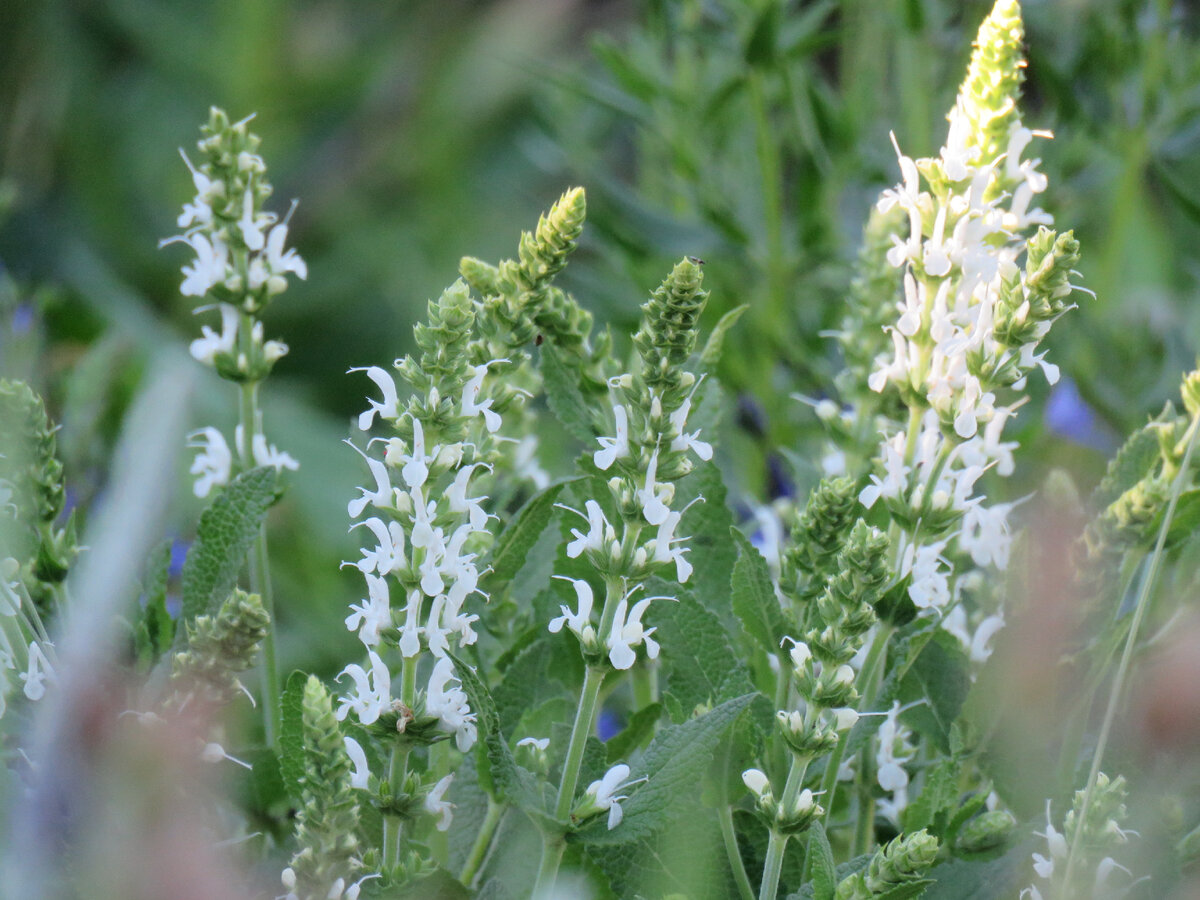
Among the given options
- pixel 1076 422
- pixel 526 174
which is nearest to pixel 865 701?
pixel 1076 422

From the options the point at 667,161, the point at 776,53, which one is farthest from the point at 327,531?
the point at 776,53

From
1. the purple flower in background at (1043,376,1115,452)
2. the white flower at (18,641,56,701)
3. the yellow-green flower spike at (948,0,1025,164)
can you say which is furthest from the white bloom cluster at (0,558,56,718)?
the purple flower in background at (1043,376,1115,452)

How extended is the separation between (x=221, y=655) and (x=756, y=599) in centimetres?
16

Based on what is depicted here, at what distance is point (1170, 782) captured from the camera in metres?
0.41

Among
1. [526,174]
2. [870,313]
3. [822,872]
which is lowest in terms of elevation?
[822,872]

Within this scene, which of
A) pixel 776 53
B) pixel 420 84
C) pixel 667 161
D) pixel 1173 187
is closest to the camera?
pixel 1173 187

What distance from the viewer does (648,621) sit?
16.7 inches

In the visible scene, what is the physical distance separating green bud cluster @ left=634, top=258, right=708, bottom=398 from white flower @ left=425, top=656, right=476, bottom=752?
0.10 metres

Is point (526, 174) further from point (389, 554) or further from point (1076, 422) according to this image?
point (389, 554)

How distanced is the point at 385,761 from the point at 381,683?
6 cm

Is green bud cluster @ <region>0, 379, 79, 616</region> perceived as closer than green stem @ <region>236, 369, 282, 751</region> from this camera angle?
Yes

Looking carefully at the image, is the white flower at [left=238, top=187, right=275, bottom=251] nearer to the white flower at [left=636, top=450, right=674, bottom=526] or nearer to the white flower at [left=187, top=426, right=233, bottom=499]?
the white flower at [left=187, top=426, right=233, bottom=499]

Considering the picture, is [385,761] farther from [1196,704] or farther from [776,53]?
[776,53]

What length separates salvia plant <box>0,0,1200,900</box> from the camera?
35 centimetres
